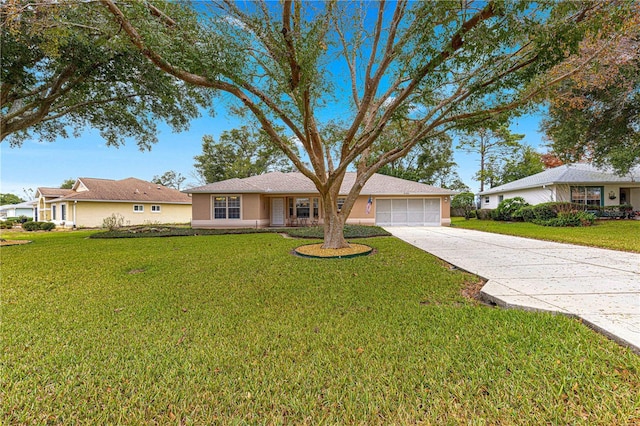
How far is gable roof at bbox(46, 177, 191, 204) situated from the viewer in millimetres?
21000

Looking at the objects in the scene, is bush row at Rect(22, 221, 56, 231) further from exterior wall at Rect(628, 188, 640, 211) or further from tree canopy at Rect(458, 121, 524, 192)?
exterior wall at Rect(628, 188, 640, 211)

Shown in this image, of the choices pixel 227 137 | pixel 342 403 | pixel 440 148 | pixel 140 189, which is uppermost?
pixel 227 137

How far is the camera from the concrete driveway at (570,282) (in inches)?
116

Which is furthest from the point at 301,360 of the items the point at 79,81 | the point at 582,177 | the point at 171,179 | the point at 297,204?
the point at 171,179

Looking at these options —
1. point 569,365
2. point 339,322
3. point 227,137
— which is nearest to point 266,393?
point 339,322

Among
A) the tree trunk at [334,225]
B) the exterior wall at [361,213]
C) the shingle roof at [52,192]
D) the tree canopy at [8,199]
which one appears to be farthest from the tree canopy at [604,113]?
the tree canopy at [8,199]

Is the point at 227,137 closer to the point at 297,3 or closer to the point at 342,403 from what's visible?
the point at 297,3

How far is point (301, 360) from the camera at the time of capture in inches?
94.5

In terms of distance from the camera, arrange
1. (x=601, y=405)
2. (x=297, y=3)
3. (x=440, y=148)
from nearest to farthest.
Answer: (x=601, y=405) → (x=297, y=3) → (x=440, y=148)

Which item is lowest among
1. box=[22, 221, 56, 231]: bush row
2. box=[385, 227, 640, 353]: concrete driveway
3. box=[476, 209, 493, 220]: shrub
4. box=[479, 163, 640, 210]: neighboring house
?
box=[385, 227, 640, 353]: concrete driveway

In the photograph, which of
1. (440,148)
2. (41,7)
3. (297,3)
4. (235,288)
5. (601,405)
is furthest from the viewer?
(440,148)

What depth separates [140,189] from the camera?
24.8m


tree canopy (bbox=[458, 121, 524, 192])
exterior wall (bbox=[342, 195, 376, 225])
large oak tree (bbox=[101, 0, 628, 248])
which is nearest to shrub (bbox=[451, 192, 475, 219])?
tree canopy (bbox=[458, 121, 524, 192])

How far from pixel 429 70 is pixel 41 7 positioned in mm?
7945
